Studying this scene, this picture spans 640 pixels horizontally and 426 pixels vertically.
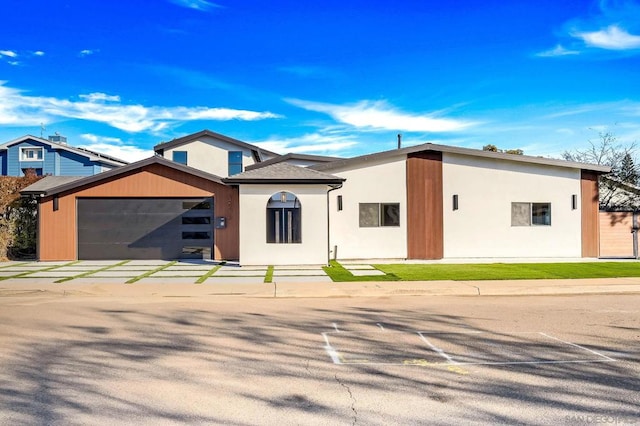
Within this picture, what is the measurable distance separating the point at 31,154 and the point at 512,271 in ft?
135

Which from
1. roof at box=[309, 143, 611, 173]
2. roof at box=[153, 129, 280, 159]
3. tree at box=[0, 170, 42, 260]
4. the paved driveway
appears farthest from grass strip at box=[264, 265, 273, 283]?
roof at box=[153, 129, 280, 159]

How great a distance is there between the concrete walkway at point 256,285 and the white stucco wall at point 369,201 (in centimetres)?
325

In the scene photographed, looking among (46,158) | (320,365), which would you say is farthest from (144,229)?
(46,158)

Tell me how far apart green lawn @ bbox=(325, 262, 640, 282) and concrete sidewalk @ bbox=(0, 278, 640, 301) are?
3.33 ft

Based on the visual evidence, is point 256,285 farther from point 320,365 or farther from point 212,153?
point 212,153

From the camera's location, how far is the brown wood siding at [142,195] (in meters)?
19.2

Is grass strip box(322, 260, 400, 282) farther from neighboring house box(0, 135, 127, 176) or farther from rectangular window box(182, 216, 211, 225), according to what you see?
neighboring house box(0, 135, 127, 176)

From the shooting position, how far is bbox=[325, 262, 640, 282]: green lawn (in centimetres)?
1395

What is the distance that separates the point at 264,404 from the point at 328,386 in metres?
0.78

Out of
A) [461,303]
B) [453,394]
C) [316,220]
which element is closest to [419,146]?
[316,220]

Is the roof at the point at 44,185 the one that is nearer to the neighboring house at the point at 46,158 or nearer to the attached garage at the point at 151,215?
the attached garage at the point at 151,215

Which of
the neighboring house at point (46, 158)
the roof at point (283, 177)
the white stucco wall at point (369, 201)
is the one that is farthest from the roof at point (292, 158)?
the neighboring house at point (46, 158)

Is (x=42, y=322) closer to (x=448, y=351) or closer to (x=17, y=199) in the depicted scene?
(x=448, y=351)

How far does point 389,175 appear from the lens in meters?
18.9
